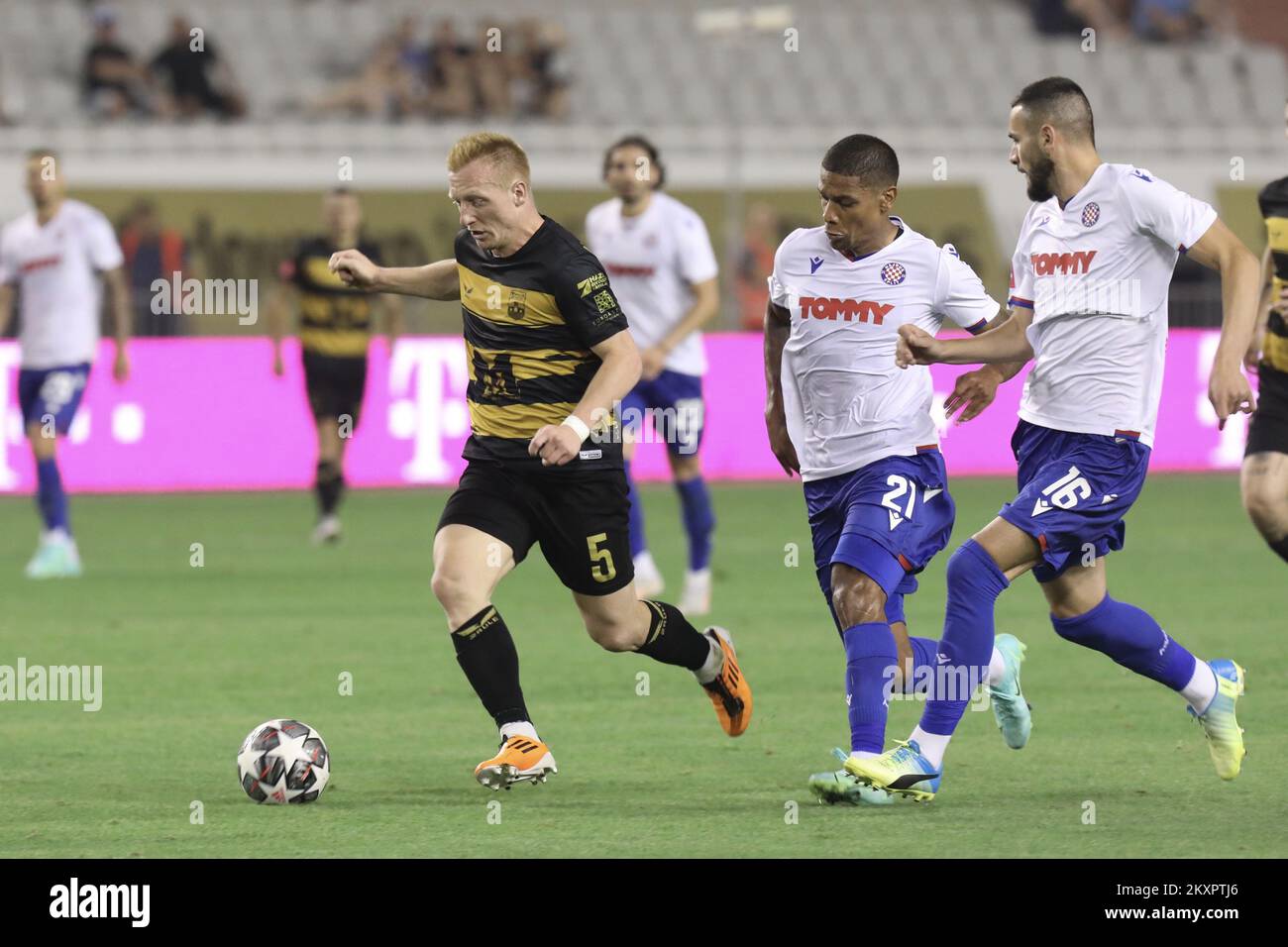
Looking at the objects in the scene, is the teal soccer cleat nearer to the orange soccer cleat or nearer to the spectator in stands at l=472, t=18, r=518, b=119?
the orange soccer cleat

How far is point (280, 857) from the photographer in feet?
18.4

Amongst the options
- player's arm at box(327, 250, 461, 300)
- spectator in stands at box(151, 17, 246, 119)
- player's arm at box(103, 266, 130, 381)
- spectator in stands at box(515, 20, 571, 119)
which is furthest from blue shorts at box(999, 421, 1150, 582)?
spectator in stands at box(515, 20, 571, 119)

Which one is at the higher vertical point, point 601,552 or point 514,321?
point 514,321

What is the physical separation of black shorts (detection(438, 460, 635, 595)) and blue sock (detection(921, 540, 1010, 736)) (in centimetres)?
112

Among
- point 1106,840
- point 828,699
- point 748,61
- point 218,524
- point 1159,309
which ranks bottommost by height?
point 1106,840

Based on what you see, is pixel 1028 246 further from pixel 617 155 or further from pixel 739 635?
pixel 617 155

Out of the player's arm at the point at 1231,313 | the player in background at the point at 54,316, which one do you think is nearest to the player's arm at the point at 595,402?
the player's arm at the point at 1231,313

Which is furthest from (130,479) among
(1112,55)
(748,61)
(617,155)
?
(1112,55)

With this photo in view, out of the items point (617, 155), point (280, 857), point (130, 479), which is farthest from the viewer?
point (130, 479)

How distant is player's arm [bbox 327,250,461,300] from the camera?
7.03 meters

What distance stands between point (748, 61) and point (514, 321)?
22058 mm

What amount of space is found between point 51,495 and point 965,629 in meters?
8.11

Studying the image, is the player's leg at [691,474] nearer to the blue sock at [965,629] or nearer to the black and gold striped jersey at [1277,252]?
the black and gold striped jersey at [1277,252]

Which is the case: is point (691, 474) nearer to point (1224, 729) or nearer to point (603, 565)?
point (603, 565)
